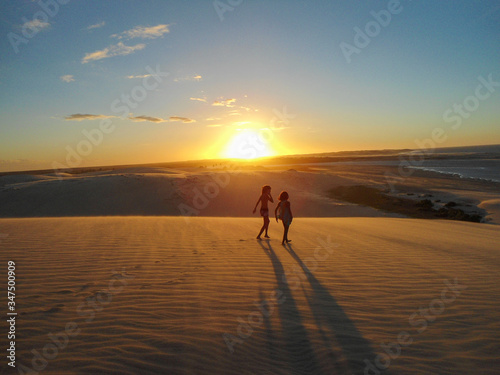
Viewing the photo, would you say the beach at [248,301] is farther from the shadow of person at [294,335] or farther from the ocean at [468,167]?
the ocean at [468,167]

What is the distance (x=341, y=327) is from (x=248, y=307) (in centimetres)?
130

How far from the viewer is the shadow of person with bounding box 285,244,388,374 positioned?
11.2ft

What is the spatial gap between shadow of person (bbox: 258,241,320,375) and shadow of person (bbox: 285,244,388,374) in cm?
29

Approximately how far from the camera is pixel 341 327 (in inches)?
158

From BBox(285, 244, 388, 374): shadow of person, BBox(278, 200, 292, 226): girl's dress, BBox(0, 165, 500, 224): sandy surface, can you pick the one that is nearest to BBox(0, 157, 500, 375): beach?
BBox(285, 244, 388, 374): shadow of person

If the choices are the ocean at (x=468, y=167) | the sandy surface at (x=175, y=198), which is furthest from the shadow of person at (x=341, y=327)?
the ocean at (x=468, y=167)

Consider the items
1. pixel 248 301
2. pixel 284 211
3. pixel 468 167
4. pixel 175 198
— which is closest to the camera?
pixel 248 301

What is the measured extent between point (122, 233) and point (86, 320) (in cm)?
550

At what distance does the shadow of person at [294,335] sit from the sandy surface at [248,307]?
0.6 inches

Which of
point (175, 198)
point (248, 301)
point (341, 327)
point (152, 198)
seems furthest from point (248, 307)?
point (152, 198)

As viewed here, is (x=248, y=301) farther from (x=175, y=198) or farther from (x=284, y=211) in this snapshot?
(x=175, y=198)

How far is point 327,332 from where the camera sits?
12.8ft

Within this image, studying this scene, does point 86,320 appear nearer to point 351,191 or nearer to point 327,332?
point 327,332

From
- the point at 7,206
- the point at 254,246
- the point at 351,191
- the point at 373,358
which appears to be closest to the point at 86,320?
the point at 373,358
